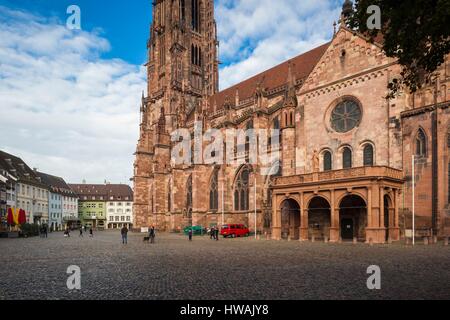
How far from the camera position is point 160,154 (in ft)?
202

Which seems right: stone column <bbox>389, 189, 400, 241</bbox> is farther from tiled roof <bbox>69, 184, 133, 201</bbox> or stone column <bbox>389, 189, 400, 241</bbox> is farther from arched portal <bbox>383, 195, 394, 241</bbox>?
tiled roof <bbox>69, 184, 133, 201</bbox>

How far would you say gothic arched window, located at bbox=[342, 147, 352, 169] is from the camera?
31.5 meters

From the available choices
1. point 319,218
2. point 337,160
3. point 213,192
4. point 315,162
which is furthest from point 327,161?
point 213,192

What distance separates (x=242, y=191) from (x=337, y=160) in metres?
15.1

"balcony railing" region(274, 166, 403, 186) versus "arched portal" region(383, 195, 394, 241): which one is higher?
"balcony railing" region(274, 166, 403, 186)

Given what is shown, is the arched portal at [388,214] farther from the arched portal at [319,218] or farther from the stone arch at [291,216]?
the stone arch at [291,216]

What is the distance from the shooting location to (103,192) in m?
118

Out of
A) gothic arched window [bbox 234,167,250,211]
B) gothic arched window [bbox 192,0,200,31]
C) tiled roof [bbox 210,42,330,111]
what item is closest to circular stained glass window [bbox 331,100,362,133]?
tiled roof [bbox 210,42,330,111]

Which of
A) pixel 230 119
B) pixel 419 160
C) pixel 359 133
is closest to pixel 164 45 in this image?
pixel 230 119

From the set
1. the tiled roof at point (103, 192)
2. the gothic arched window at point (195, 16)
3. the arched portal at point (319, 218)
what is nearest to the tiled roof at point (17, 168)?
the gothic arched window at point (195, 16)

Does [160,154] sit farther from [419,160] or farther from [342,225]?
[419,160]

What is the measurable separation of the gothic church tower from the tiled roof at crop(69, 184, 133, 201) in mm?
50831

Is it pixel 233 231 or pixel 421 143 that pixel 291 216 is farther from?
pixel 421 143

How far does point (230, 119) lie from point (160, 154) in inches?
715
